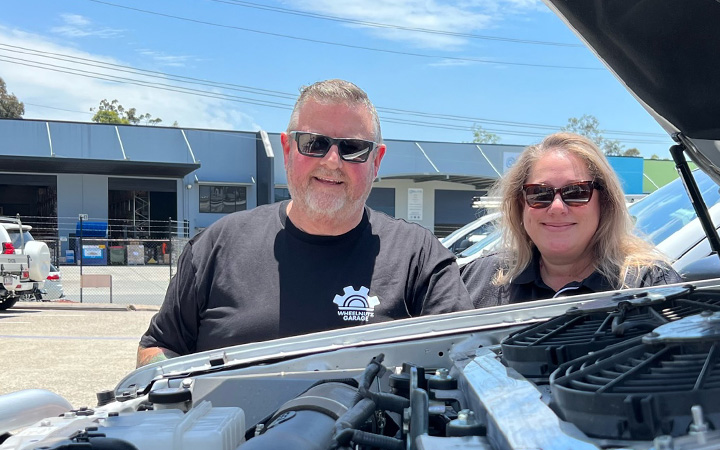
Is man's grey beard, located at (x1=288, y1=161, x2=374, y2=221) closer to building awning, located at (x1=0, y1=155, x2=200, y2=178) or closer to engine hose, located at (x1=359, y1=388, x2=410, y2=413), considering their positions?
engine hose, located at (x1=359, y1=388, x2=410, y2=413)

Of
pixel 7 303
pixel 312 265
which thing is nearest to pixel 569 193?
pixel 312 265

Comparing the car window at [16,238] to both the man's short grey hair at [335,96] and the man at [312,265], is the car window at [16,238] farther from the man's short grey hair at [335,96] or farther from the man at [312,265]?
the man's short grey hair at [335,96]

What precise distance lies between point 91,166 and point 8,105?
3407 cm

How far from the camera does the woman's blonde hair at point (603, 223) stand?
8.31 ft

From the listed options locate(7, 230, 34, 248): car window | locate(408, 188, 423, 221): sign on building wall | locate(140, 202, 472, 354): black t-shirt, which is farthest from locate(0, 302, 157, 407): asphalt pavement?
locate(408, 188, 423, 221): sign on building wall

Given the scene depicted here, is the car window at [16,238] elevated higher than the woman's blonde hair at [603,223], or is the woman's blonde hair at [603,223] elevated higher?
the woman's blonde hair at [603,223]

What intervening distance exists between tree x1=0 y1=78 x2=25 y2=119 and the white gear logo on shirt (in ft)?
194

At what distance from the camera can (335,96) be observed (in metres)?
2.45

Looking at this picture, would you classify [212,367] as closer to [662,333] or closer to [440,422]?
[440,422]

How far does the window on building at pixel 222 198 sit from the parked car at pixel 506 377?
2692cm

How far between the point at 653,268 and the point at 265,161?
25.1 meters

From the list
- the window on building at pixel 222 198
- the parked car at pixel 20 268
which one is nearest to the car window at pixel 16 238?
the parked car at pixel 20 268

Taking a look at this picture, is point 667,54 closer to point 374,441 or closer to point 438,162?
point 374,441

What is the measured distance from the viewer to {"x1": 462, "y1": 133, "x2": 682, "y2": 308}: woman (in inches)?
98.8
